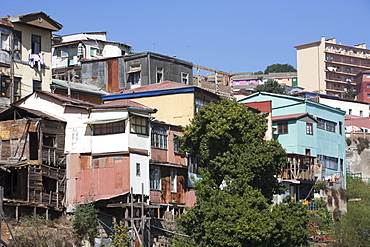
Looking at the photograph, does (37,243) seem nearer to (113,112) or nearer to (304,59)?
(113,112)

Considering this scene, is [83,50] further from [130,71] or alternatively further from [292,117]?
[292,117]

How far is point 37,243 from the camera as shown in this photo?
3222cm

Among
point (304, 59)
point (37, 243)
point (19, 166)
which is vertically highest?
point (304, 59)

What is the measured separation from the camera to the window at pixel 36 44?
1735 inches

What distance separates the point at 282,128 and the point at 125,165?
22.4 metres

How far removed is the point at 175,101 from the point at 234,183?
11124mm

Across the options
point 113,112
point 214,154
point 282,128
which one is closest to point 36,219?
point 113,112

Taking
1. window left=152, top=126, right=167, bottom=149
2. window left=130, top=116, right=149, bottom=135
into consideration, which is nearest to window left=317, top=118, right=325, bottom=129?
window left=152, top=126, right=167, bottom=149

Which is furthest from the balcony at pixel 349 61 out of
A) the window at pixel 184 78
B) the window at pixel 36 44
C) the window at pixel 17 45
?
the window at pixel 17 45

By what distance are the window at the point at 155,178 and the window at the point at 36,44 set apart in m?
12.1

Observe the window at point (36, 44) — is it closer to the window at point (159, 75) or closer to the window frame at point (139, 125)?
the window frame at point (139, 125)

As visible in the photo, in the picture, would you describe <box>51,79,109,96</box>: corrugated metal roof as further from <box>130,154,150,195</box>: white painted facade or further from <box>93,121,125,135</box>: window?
<box>130,154,150,195</box>: white painted facade

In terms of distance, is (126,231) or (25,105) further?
(25,105)

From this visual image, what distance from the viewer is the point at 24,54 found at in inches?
1699
